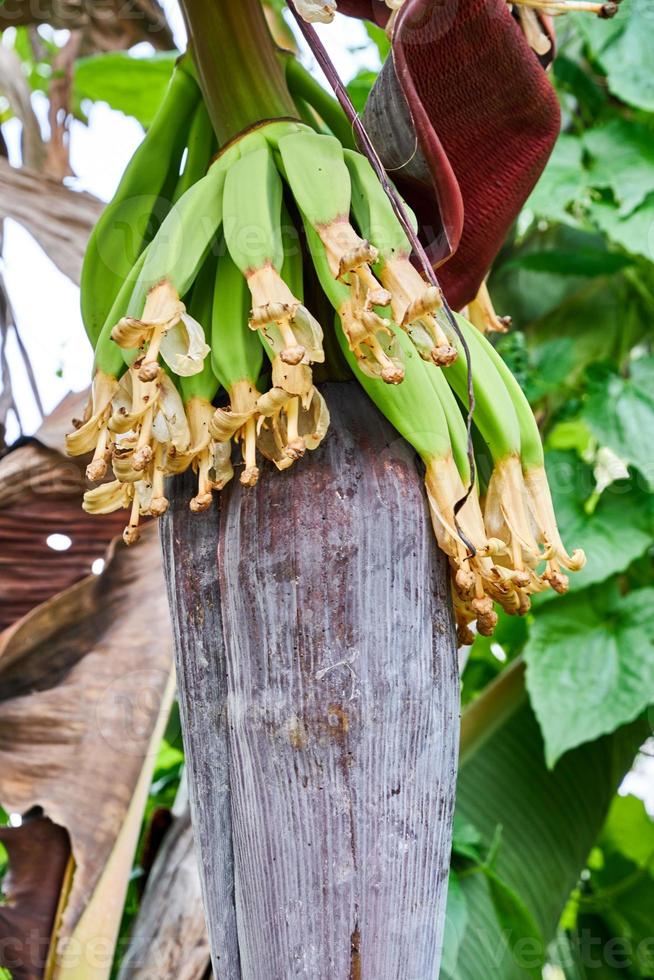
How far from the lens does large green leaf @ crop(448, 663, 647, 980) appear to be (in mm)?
880

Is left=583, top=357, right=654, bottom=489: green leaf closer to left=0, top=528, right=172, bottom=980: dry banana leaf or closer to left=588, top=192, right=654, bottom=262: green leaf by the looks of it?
left=588, top=192, right=654, bottom=262: green leaf

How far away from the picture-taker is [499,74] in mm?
474

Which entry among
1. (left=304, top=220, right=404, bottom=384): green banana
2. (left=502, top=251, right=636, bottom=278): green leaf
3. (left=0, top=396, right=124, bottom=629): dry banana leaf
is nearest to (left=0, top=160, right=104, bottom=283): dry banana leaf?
(left=0, top=396, right=124, bottom=629): dry banana leaf

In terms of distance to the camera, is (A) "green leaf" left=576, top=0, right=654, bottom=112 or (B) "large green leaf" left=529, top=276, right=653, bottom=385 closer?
(A) "green leaf" left=576, top=0, right=654, bottom=112

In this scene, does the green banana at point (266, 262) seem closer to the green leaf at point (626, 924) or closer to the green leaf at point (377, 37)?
the green leaf at point (377, 37)

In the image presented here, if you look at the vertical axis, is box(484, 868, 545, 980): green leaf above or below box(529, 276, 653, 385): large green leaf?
below

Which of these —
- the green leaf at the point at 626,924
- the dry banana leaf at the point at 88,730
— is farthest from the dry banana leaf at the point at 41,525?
the green leaf at the point at 626,924

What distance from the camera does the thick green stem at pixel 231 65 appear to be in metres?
0.48

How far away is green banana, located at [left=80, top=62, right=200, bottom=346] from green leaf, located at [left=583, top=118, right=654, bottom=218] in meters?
0.57

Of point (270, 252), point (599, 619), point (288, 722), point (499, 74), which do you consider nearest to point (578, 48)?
point (599, 619)

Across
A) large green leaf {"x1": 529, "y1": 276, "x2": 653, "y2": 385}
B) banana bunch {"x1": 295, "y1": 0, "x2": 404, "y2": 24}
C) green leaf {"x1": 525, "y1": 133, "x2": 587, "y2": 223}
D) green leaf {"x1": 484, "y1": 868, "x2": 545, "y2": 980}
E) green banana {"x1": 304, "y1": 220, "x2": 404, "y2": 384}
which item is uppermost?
banana bunch {"x1": 295, "y1": 0, "x2": 404, "y2": 24}

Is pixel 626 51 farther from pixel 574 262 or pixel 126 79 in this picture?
pixel 126 79

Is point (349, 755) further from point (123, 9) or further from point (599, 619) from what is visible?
point (123, 9)

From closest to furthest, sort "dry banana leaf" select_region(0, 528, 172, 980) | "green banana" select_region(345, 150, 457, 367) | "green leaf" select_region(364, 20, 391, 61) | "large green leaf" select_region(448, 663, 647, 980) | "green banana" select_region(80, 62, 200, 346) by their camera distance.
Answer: "green banana" select_region(345, 150, 457, 367)
"green banana" select_region(80, 62, 200, 346)
"dry banana leaf" select_region(0, 528, 172, 980)
"large green leaf" select_region(448, 663, 647, 980)
"green leaf" select_region(364, 20, 391, 61)
